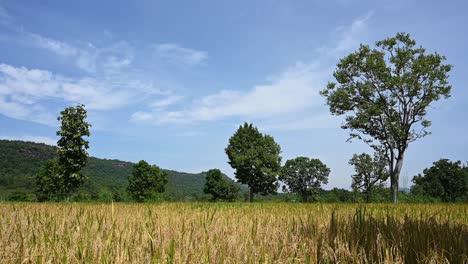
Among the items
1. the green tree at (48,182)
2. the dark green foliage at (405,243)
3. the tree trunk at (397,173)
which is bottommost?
the green tree at (48,182)

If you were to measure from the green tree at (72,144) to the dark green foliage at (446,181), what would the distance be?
280 feet

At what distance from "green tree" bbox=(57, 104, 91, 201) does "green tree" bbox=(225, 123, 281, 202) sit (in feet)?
118

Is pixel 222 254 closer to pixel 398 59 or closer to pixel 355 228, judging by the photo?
pixel 355 228

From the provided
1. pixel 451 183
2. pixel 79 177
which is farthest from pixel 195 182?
pixel 79 177

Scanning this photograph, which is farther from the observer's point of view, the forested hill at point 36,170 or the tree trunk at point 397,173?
the forested hill at point 36,170

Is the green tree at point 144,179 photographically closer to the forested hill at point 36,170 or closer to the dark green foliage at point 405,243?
the forested hill at point 36,170

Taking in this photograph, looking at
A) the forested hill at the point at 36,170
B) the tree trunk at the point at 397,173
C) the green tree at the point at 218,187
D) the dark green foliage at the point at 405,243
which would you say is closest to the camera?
the dark green foliage at the point at 405,243

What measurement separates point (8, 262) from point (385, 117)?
36.3m

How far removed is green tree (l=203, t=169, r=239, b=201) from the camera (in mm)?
78062

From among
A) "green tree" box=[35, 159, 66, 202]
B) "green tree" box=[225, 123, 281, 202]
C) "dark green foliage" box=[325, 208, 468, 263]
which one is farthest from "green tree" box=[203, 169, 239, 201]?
"dark green foliage" box=[325, 208, 468, 263]

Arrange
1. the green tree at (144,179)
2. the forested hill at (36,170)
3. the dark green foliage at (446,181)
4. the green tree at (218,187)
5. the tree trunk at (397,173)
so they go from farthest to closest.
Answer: the forested hill at (36,170) → the dark green foliage at (446,181) → the green tree at (218,187) → the green tree at (144,179) → the tree trunk at (397,173)

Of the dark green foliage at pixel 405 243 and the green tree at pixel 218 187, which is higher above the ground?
the dark green foliage at pixel 405 243

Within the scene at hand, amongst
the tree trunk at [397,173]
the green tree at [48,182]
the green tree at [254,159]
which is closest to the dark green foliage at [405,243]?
the tree trunk at [397,173]

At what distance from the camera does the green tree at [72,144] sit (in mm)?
33188
